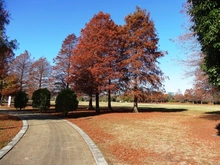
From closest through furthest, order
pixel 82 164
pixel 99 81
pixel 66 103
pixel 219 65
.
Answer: pixel 82 164
pixel 219 65
pixel 66 103
pixel 99 81

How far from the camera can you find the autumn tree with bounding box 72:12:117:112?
22.0m

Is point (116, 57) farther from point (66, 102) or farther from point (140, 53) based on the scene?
point (66, 102)

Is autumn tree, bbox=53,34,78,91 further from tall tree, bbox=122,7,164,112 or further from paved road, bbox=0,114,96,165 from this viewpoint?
paved road, bbox=0,114,96,165

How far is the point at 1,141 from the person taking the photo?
794 cm

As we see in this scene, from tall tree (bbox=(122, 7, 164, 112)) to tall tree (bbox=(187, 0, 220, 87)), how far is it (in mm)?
16509

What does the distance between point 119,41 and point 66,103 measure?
1028 cm

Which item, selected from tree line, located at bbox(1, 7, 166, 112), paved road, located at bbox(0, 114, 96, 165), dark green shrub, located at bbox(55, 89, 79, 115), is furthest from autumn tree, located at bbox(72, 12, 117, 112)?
paved road, located at bbox(0, 114, 96, 165)

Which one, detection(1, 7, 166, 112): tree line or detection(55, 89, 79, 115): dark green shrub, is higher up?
detection(1, 7, 166, 112): tree line

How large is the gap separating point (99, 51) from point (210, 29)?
658 inches

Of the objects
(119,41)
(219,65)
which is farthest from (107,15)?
(219,65)

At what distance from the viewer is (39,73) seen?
39.7 metres

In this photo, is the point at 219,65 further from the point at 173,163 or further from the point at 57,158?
the point at 57,158

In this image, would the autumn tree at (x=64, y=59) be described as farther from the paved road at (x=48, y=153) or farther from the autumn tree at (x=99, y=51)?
the paved road at (x=48, y=153)

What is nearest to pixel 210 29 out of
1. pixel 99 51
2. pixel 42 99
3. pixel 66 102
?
pixel 66 102
